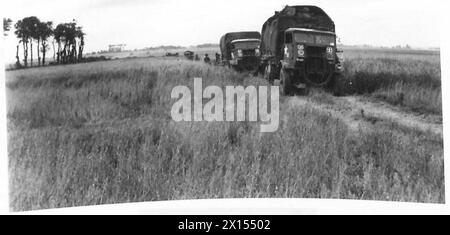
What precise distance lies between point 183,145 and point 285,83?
286 cm

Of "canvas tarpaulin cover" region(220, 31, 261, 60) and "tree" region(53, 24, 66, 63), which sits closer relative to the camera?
"tree" region(53, 24, 66, 63)

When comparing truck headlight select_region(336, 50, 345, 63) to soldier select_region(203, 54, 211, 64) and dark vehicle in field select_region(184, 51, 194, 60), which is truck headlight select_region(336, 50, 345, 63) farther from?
dark vehicle in field select_region(184, 51, 194, 60)

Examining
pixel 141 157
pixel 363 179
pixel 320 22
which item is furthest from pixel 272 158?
pixel 320 22

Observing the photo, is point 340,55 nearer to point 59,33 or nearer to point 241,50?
point 241,50

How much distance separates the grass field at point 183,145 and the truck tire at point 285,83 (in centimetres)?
53

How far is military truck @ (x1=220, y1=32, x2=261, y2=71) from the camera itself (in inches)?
361

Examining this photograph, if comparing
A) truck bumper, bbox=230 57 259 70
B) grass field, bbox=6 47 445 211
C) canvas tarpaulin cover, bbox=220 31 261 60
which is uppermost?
canvas tarpaulin cover, bbox=220 31 261 60

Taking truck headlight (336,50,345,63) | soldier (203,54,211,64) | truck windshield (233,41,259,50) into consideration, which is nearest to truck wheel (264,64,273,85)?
truck windshield (233,41,259,50)

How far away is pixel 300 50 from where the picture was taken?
1102 centimetres

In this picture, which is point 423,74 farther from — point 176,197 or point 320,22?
point 176,197

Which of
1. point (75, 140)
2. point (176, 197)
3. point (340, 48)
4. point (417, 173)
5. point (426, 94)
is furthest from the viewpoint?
point (340, 48)

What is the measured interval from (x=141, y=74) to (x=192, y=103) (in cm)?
147

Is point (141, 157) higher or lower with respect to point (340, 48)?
lower

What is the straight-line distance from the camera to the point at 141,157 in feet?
24.0
